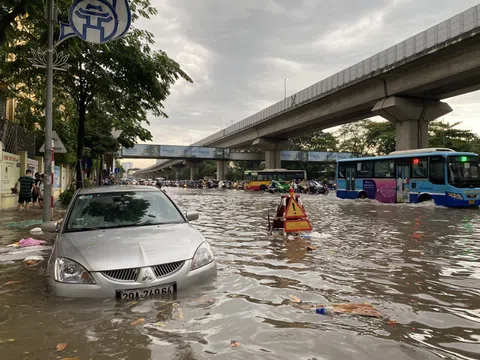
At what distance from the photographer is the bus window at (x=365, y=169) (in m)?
23.8

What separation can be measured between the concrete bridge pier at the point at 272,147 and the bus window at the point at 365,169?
25682mm

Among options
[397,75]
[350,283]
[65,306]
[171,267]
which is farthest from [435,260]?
[397,75]

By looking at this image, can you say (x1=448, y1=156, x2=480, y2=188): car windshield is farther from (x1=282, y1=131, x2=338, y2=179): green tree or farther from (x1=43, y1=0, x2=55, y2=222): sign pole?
(x1=282, y1=131, x2=338, y2=179): green tree

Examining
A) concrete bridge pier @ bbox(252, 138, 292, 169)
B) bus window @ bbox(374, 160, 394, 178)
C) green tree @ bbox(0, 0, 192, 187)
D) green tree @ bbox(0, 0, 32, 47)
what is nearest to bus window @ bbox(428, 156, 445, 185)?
bus window @ bbox(374, 160, 394, 178)

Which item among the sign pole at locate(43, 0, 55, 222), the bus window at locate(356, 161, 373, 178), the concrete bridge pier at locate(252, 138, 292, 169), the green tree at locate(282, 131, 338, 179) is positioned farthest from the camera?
the green tree at locate(282, 131, 338, 179)

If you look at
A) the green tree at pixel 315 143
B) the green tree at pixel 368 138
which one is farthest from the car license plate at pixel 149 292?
the green tree at pixel 315 143

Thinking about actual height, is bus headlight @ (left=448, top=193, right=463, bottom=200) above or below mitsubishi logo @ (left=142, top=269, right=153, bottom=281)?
above

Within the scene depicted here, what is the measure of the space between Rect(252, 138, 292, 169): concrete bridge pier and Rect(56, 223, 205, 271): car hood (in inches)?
1789

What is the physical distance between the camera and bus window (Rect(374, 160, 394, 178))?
22.0m

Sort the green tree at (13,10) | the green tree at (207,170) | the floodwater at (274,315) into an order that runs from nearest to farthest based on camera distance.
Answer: the floodwater at (274,315), the green tree at (13,10), the green tree at (207,170)

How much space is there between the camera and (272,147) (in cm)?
5050

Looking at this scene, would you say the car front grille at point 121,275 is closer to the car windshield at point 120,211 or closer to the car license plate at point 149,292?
the car license plate at point 149,292

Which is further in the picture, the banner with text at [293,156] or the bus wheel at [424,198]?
the banner with text at [293,156]

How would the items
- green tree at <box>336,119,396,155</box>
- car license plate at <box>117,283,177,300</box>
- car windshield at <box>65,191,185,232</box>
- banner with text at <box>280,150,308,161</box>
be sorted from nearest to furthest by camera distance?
car license plate at <box>117,283,177,300</box> < car windshield at <box>65,191,185,232</box> < green tree at <box>336,119,396,155</box> < banner with text at <box>280,150,308,161</box>
